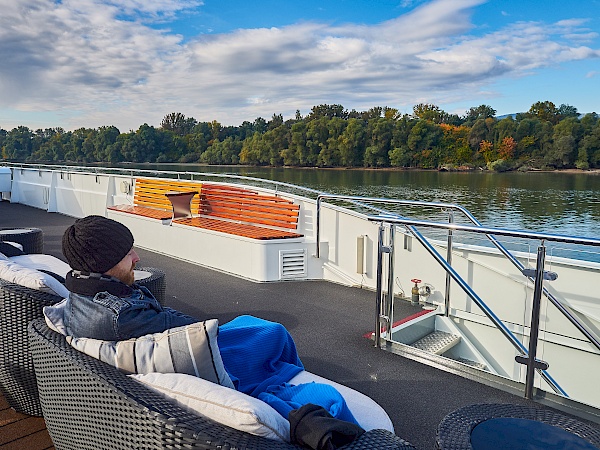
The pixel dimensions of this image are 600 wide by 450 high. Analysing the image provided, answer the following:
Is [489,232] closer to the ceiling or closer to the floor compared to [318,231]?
closer to the ceiling

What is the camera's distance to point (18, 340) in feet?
6.93

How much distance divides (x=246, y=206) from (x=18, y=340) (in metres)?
4.12

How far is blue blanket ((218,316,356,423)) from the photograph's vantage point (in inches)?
62.7

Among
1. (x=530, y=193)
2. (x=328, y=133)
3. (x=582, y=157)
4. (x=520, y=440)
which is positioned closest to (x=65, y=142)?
(x=328, y=133)

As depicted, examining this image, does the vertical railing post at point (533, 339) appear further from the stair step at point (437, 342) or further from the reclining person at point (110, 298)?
the reclining person at point (110, 298)

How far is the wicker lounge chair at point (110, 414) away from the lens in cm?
111

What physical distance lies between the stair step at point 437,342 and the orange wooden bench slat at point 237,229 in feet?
6.31

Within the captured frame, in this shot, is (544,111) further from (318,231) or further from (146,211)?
(318,231)

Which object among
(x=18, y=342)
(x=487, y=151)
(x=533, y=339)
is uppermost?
(x=487, y=151)

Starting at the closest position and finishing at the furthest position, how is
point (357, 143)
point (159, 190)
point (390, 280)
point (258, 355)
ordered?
1. point (258, 355)
2. point (390, 280)
3. point (159, 190)
4. point (357, 143)

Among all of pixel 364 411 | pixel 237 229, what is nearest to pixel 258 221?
pixel 237 229

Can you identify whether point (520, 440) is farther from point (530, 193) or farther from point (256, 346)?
point (530, 193)

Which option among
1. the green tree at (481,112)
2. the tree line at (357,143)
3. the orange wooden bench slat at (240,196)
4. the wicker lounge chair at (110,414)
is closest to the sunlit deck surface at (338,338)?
the wicker lounge chair at (110,414)

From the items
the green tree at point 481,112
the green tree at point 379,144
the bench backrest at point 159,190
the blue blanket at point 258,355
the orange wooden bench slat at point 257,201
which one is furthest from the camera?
the green tree at point 481,112
